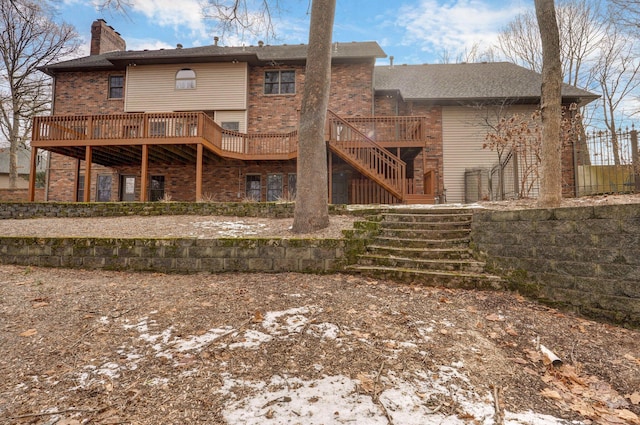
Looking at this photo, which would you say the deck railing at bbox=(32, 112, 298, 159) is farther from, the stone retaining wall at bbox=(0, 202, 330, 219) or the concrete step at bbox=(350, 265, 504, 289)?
the concrete step at bbox=(350, 265, 504, 289)

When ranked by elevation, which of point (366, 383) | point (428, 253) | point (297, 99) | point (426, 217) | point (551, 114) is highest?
point (297, 99)

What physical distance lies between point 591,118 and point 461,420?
840 inches

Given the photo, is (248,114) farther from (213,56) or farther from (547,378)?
(547,378)

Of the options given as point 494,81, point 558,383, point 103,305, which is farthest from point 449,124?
point 103,305

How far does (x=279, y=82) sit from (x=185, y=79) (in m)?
4.66

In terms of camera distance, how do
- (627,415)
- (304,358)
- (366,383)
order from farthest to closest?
(304,358) → (366,383) → (627,415)

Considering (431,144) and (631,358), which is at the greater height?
(431,144)

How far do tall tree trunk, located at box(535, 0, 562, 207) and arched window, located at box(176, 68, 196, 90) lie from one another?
14586 millimetres

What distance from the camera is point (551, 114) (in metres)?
5.14

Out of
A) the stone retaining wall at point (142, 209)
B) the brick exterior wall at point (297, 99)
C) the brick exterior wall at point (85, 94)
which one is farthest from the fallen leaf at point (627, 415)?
the brick exterior wall at point (85, 94)

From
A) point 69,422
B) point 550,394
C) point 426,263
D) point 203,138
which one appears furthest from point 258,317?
point 203,138

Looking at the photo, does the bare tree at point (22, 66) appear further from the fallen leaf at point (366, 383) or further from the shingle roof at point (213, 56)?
the fallen leaf at point (366, 383)

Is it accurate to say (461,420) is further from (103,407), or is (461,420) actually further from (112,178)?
(112,178)

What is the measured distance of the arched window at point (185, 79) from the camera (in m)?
15.3
